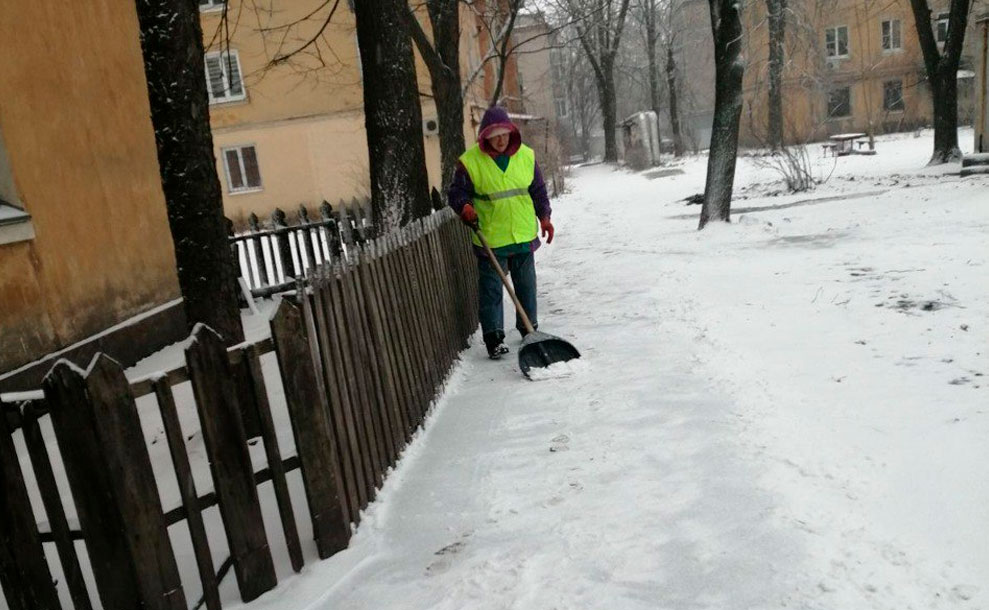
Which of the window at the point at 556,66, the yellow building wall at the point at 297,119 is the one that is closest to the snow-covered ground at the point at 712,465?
the yellow building wall at the point at 297,119

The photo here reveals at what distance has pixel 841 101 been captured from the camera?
37656 millimetres

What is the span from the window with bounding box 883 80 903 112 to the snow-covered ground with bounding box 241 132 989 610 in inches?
1359

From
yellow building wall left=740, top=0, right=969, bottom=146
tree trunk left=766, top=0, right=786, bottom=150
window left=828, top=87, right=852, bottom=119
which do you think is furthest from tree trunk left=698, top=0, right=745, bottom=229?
window left=828, top=87, right=852, bottom=119

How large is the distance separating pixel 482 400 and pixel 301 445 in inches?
78.3

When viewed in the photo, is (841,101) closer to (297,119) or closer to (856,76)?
(856,76)

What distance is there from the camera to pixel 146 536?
2.45m

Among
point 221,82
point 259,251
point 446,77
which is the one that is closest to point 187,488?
point 259,251

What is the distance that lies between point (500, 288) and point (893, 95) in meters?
38.7

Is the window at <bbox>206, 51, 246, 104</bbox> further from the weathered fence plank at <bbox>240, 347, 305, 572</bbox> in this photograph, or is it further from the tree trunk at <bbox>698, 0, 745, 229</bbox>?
the weathered fence plank at <bbox>240, 347, 305, 572</bbox>

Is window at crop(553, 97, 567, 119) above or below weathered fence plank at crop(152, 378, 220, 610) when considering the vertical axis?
above

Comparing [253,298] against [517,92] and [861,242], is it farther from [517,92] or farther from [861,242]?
[517,92]

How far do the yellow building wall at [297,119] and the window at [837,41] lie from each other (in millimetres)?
25721

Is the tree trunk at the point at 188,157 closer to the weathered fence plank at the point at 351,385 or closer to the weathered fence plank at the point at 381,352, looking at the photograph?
the weathered fence plank at the point at 381,352

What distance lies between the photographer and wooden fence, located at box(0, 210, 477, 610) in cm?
238
